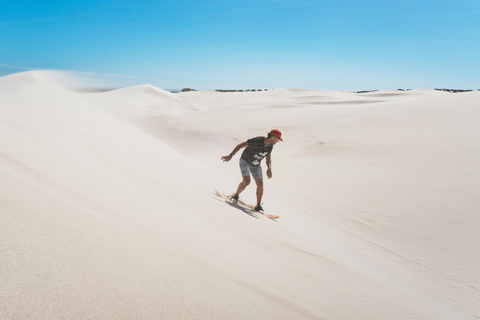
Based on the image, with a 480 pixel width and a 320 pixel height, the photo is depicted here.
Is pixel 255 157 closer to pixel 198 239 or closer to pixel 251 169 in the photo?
pixel 251 169

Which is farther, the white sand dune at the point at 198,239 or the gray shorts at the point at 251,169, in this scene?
the gray shorts at the point at 251,169

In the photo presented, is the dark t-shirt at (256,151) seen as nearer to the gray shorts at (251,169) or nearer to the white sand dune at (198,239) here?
the gray shorts at (251,169)

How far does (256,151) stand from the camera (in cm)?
413

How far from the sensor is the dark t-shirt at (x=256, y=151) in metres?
4.12

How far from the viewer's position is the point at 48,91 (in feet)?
15.4

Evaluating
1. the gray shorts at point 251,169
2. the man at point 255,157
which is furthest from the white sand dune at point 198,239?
the gray shorts at point 251,169

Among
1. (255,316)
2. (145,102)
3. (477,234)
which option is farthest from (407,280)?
(145,102)

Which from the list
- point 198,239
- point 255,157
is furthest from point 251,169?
point 198,239

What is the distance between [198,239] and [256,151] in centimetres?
238

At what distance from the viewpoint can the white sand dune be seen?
1080 millimetres

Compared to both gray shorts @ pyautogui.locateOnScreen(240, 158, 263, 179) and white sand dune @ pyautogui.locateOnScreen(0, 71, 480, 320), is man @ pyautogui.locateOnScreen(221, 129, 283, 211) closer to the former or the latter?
gray shorts @ pyautogui.locateOnScreen(240, 158, 263, 179)

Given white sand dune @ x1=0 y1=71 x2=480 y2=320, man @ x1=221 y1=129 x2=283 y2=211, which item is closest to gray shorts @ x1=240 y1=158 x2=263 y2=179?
man @ x1=221 y1=129 x2=283 y2=211

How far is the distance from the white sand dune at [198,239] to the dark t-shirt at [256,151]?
860 mm

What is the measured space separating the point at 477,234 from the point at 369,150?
5443 mm
